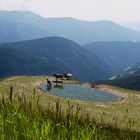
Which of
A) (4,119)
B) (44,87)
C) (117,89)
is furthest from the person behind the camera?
(117,89)

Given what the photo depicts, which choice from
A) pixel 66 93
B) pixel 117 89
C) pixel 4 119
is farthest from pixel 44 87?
pixel 4 119

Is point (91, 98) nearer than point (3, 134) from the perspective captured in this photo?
No

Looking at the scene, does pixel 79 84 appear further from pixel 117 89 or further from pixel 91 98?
pixel 91 98

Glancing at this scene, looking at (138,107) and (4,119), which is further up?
(4,119)

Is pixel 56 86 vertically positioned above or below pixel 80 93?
above

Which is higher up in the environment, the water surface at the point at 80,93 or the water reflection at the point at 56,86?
the water reflection at the point at 56,86

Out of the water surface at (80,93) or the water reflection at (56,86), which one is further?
the water reflection at (56,86)

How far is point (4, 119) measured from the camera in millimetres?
8477

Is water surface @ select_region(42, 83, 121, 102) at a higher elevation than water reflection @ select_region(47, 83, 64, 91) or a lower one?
lower

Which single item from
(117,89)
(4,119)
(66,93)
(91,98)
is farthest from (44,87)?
(4,119)

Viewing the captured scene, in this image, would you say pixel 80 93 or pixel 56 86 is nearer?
pixel 80 93

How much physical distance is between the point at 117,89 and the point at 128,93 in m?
1.77

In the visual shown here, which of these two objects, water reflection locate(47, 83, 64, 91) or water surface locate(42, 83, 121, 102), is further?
water reflection locate(47, 83, 64, 91)

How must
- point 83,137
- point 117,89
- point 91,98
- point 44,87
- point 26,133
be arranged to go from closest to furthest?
1. point 83,137
2. point 26,133
3. point 91,98
4. point 44,87
5. point 117,89
